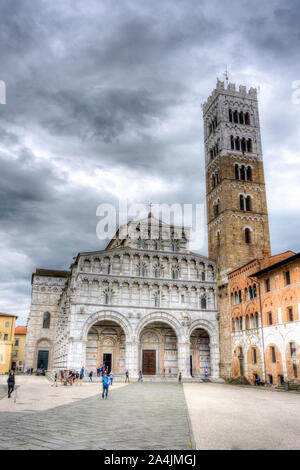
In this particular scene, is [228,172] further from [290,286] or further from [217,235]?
[290,286]

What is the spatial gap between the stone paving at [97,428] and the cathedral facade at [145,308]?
24.4m

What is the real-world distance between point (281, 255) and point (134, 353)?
1896 cm

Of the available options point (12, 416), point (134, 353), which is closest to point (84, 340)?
point (134, 353)

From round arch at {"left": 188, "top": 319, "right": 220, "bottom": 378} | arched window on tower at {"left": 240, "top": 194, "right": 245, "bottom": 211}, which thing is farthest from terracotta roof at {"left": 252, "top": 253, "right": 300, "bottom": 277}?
arched window on tower at {"left": 240, "top": 194, "right": 245, "bottom": 211}

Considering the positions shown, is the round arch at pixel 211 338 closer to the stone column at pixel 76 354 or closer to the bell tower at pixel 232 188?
the bell tower at pixel 232 188

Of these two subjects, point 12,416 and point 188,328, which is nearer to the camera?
point 12,416

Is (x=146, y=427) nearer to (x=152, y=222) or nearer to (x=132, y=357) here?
(x=132, y=357)

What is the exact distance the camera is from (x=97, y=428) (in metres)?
11.2

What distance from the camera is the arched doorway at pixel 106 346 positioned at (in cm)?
4188

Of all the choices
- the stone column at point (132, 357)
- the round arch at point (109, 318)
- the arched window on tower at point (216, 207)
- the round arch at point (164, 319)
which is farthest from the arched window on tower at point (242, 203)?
the stone column at point (132, 357)

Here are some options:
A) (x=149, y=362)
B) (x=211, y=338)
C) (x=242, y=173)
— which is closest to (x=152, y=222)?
(x=242, y=173)

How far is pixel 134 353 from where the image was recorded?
40531 millimetres

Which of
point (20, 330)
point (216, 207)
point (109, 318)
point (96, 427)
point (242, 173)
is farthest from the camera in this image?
point (20, 330)

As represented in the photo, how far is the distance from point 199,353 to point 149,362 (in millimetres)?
6356
